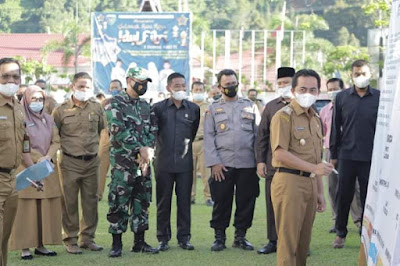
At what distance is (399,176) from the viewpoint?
194 inches

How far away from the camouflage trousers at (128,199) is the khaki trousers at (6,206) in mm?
1729

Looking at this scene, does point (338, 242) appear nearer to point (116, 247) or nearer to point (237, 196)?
point (237, 196)

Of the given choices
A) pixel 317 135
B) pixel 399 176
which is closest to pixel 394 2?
pixel 399 176

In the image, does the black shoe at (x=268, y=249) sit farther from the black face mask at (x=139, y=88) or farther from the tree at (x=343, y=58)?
the tree at (x=343, y=58)

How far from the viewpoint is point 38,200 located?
9547mm

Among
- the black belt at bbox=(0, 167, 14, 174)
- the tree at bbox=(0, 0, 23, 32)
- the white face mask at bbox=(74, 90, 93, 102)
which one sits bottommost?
the black belt at bbox=(0, 167, 14, 174)

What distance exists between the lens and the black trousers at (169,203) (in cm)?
991

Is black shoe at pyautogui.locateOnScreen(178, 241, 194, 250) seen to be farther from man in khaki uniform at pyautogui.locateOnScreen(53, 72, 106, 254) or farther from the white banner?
the white banner

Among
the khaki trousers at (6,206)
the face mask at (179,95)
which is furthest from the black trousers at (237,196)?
the khaki trousers at (6,206)

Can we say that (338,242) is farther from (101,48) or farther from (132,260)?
(101,48)

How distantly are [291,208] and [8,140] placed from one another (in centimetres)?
244

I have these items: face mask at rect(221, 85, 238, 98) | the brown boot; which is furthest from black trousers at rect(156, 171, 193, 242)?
the brown boot

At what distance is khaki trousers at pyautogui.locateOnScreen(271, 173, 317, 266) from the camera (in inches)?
290

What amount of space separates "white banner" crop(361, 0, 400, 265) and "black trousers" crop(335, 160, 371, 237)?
3123 millimetres
